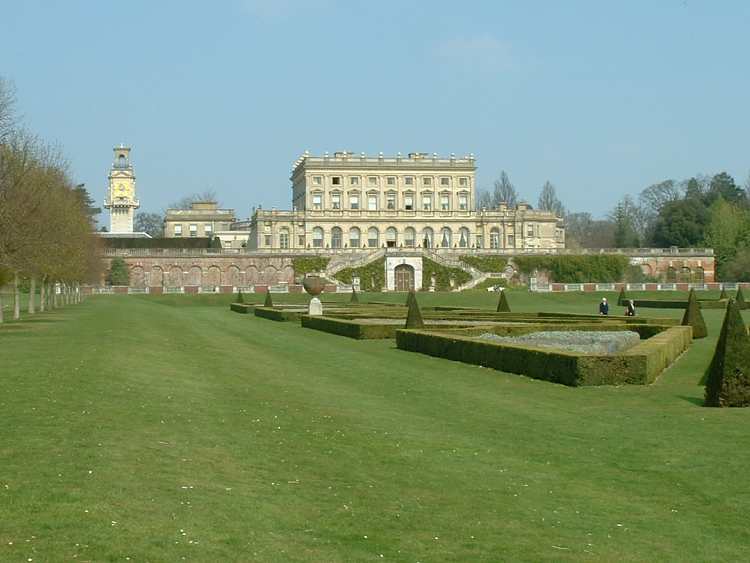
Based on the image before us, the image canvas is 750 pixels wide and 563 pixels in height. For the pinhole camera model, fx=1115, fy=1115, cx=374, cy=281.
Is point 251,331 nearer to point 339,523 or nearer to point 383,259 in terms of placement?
point 339,523

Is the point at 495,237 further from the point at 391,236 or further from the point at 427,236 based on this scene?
the point at 391,236

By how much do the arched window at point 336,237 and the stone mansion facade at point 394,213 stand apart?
10 cm

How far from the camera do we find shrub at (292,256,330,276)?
9669 cm

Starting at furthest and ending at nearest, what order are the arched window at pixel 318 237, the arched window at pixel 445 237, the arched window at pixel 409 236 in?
the arched window at pixel 445 237
the arched window at pixel 409 236
the arched window at pixel 318 237

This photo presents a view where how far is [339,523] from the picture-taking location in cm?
890

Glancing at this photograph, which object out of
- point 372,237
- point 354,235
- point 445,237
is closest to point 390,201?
point 372,237

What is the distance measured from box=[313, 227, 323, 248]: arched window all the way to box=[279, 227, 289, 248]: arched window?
2733 millimetres

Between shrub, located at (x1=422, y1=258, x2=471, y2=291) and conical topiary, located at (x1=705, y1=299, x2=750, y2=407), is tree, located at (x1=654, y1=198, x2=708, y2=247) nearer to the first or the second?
shrub, located at (x1=422, y1=258, x2=471, y2=291)

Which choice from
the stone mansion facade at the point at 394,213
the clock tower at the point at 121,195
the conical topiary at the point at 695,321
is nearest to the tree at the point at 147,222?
the clock tower at the point at 121,195

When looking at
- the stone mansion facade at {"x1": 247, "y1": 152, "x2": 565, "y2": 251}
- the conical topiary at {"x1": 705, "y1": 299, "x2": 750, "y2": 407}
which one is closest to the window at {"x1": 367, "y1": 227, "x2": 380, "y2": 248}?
the stone mansion facade at {"x1": 247, "y1": 152, "x2": 565, "y2": 251}

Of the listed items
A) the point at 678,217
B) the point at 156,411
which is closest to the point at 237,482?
the point at 156,411

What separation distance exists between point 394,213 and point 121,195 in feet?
147

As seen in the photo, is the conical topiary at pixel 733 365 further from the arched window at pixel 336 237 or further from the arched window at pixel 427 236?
the arched window at pixel 427 236

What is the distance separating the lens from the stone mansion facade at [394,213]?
111 meters
